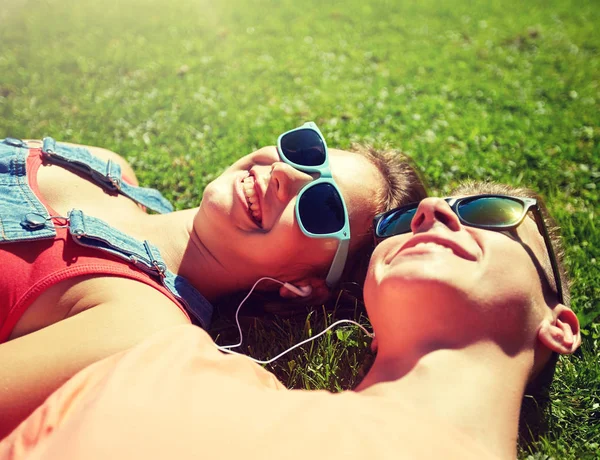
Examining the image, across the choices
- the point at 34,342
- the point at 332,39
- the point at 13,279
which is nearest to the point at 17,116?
the point at 13,279

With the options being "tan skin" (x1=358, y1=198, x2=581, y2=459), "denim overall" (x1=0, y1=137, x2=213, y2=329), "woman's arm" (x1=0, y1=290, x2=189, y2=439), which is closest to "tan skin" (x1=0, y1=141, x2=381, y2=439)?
"woman's arm" (x1=0, y1=290, x2=189, y2=439)

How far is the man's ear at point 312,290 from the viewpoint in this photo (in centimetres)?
322

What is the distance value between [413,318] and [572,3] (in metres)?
10.6

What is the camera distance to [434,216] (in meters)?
2.50

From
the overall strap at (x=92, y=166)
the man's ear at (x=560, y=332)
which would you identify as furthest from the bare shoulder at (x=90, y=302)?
the man's ear at (x=560, y=332)

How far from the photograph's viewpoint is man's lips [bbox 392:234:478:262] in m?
2.28

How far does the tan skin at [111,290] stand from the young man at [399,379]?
33 cm

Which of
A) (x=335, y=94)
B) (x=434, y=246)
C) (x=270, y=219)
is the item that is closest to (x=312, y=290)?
(x=270, y=219)

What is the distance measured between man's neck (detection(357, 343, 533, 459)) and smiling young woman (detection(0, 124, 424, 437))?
1048mm

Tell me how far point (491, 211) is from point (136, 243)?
202 centimetres

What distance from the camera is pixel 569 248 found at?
3.77 metres

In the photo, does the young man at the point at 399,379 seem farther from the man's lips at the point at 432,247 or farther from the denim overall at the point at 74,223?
the denim overall at the point at 74,223

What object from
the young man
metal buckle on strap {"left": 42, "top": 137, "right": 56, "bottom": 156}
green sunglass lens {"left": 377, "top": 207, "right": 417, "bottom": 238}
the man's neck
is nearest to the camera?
the young man

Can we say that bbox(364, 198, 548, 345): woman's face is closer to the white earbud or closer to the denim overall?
the white earbud
